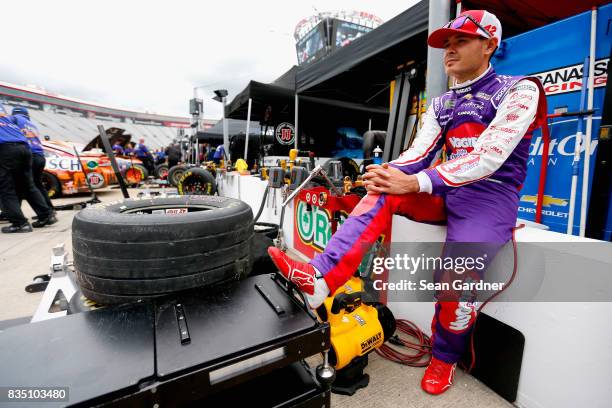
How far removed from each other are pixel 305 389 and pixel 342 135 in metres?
7.62

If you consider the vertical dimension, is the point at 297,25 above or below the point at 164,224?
above

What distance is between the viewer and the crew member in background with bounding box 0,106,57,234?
129 inches

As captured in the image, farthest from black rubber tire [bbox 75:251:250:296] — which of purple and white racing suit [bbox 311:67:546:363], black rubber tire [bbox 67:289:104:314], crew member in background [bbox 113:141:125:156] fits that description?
crew member in background [bbox 113:141:125:156]

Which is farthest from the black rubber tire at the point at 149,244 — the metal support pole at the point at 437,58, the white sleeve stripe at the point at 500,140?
the metal support pole at the point at 437,58

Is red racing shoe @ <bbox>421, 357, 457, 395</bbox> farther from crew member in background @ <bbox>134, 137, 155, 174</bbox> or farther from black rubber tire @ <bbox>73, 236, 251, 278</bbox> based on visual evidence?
crew member in background @ <bbox>134, 137, 155, 174</bbox>

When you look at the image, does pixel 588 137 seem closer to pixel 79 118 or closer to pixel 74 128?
pixel 74 128

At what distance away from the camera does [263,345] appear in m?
0.71

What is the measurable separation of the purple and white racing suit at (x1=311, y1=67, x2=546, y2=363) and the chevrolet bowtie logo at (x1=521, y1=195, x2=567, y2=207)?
110 centimetres

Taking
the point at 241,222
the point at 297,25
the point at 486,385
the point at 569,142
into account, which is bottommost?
the point at 486,385

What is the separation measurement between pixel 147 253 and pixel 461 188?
1.28 m

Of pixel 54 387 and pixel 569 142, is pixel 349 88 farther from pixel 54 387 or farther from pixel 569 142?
pixel 54 387

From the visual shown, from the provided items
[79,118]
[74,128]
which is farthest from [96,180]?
[79,118]

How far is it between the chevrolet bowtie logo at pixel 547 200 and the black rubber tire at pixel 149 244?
223cm

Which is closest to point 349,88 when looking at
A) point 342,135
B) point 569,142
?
point 342,135
